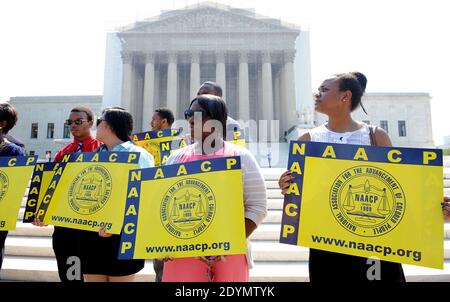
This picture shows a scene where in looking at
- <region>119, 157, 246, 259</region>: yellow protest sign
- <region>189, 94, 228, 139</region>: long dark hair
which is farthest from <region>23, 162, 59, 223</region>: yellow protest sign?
<region>189, 94, 228, 139</region>: long dark hair

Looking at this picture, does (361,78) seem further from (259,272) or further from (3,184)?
(3,184)

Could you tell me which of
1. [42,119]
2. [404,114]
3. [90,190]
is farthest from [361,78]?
[42,119]

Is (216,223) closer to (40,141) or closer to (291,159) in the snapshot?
(291,159)

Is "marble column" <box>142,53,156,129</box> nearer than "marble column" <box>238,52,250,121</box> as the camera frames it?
No

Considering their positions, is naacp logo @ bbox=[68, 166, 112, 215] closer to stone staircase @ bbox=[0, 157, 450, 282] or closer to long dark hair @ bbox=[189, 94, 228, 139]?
long dark hair @ bbox=[189, 94, 228, 139]

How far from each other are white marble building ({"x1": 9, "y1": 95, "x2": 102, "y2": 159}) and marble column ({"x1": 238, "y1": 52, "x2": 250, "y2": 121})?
26181 mm

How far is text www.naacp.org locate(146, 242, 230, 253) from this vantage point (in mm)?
2012

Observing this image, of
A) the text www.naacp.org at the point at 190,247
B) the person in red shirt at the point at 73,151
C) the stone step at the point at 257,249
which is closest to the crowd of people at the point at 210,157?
the person in red shirt at the point at 73,151

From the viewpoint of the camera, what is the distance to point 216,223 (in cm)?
206

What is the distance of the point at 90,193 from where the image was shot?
2.68 meters

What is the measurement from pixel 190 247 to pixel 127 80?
134ft

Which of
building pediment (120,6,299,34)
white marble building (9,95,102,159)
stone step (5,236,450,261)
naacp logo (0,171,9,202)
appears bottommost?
stone step (5,236,450,261)

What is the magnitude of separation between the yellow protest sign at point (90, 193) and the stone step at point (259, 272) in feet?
6.93
